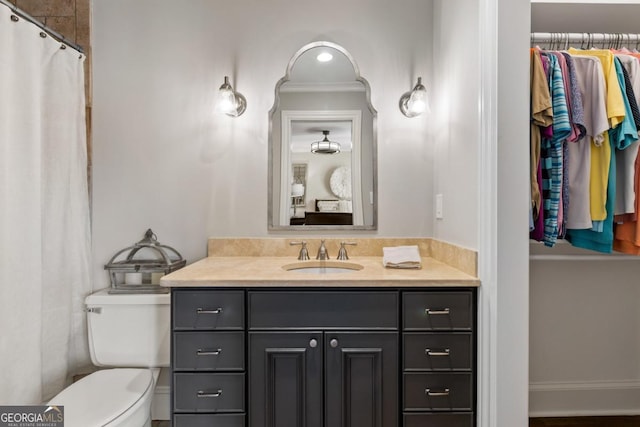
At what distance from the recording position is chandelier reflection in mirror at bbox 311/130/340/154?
1969 millimetres

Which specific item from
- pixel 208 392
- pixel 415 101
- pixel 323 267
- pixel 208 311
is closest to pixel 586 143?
pixel 415 101

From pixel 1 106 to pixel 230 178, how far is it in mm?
997

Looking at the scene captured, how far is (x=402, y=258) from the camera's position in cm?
160

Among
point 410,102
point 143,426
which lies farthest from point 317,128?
point 143,426

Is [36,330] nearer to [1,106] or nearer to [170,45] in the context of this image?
[1,106]

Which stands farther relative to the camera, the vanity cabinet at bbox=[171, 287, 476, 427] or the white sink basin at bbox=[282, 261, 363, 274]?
the white sink basin at bbox=[282, 261, 363, 274]

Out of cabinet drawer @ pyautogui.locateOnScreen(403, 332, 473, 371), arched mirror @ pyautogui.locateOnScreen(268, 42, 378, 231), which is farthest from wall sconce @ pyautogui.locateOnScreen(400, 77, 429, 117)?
cabinet drawer @ pyautogui.locateOnScreen(403, 332, 473, 371)

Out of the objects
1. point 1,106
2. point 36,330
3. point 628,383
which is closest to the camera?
point 1,106

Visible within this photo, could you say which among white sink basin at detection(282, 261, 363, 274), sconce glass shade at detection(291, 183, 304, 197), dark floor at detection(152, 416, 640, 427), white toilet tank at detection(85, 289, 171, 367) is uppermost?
sconce glass shade at detection(291, 183, 304, 197)

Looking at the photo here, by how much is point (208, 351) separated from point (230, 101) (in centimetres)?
131

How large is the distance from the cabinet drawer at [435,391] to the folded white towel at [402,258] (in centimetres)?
47

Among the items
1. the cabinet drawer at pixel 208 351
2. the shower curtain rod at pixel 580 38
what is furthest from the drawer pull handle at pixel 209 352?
the shower curtain rod at pixel 580 38

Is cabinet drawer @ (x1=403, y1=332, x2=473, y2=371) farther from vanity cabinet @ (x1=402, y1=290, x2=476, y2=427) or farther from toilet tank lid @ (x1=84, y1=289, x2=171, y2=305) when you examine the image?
toilet tank lid @ (x1=84, y1=289, x2=171, y2=305)

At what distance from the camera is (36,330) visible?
1451mm
